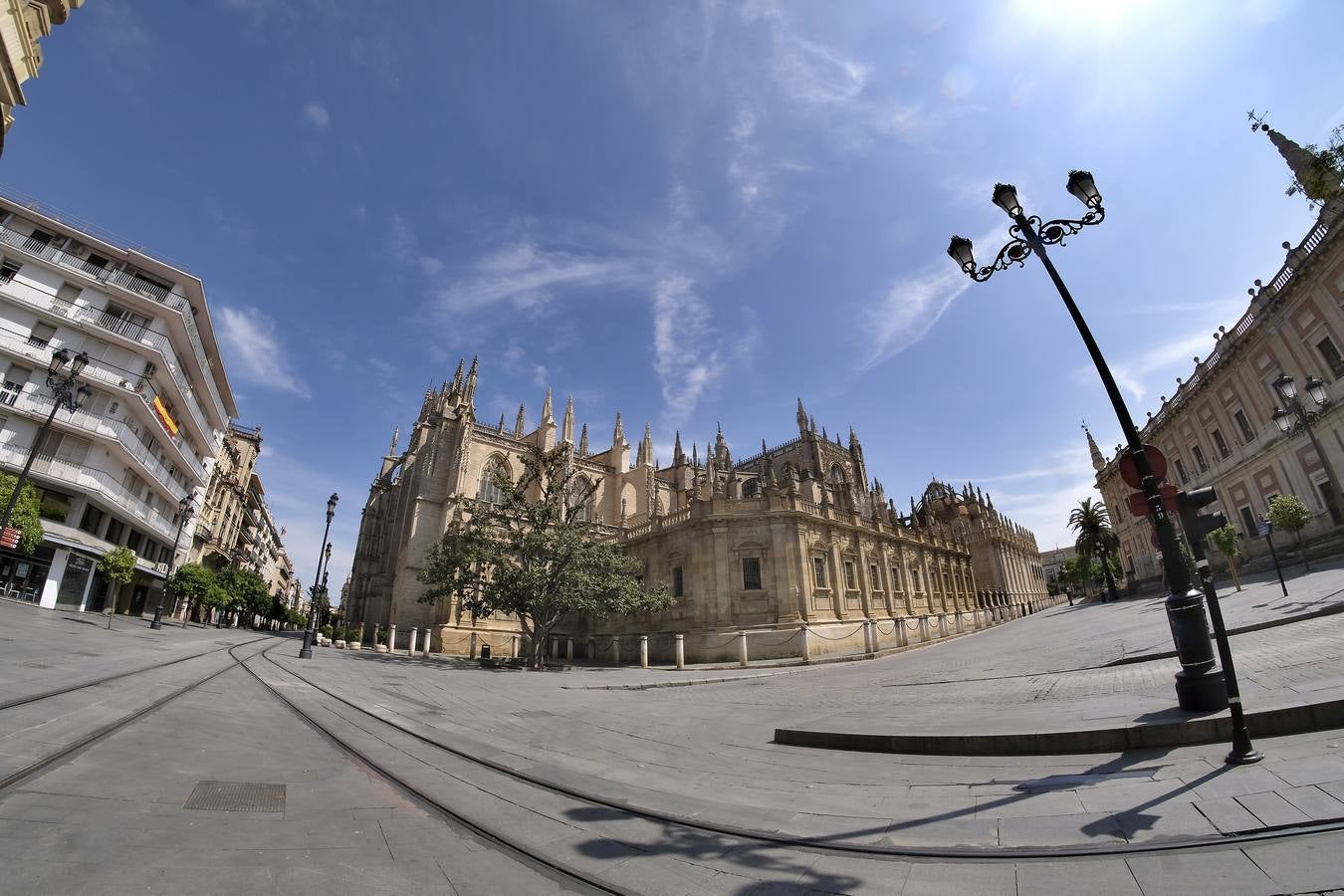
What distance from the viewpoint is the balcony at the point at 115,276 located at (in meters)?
25.8

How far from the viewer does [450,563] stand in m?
23.0

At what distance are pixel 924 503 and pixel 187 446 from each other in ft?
206

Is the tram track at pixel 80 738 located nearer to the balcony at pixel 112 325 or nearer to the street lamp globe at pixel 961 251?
the street lamp globe at pixel 961 251

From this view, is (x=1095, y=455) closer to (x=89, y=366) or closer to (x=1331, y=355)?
(x=1331, y=355)

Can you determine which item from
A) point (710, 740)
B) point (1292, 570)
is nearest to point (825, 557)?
point (1292, 570)

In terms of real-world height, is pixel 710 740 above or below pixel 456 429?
below

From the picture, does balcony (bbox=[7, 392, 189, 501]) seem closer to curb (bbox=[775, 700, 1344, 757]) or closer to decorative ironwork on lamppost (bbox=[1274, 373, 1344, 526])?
curb (bbox=[775, 700, 1344, 757])

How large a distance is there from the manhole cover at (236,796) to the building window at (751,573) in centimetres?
2186

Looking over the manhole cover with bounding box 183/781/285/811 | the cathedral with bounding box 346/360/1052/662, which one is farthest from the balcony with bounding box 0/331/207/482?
the manhole cover with bounding box 183/781/285/811

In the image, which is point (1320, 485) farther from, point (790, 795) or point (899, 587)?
point (790, 795)

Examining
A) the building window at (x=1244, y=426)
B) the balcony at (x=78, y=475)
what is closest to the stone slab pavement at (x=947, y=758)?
the building window at (x=1244, y=426)

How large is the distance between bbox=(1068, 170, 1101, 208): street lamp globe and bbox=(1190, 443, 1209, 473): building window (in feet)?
123

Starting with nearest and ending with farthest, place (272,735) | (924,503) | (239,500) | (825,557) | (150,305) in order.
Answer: (272,735), (825,557), (150,305), (239,500), (924,503)

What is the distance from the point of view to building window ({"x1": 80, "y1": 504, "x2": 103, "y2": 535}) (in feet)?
83.9
